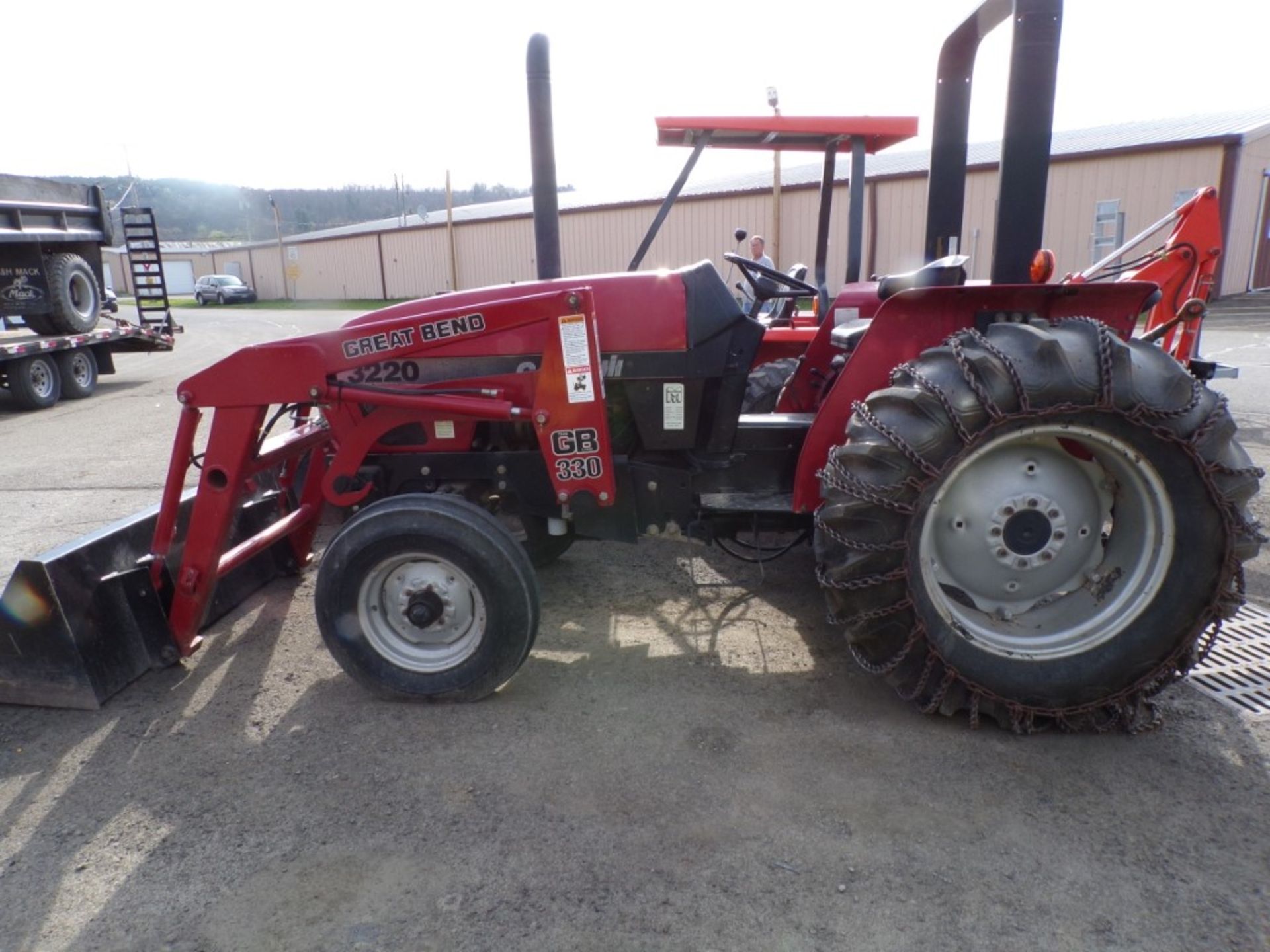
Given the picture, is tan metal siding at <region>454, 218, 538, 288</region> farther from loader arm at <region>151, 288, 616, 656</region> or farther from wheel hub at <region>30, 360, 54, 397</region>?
loader arm at <region>151, 288, 616, 656</region>

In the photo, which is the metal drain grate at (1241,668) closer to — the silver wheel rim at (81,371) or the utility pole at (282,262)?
the silver wheel rim at (81,371)

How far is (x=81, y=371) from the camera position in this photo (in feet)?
37.6

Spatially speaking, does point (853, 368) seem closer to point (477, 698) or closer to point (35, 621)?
point (477, 698)

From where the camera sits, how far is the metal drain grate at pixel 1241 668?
293 cm

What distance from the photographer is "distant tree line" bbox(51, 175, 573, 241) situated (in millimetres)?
76250

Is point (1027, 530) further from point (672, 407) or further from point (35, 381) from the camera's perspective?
point (35, 381)

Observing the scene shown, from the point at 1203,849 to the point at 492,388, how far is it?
2.46 m

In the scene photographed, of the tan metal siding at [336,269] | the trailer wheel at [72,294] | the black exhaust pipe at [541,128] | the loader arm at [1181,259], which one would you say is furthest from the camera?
the tan metal siding at [336,269]

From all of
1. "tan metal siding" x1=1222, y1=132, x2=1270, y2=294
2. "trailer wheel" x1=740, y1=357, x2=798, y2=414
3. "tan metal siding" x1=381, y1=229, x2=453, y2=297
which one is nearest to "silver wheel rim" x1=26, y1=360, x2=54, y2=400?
"trailer wheel" x1=740, y1=357, x2=798, y2=414

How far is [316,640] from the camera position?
3.62 metres

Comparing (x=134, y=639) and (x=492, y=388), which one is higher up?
(x=492, y=388)

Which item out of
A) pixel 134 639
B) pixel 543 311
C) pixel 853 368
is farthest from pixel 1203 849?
pixel 134 639

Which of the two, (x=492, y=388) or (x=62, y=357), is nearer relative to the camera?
(x=492, y=388)

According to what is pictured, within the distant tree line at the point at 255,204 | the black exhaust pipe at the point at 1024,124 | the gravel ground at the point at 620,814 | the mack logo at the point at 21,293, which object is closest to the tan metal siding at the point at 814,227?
the black exhaust pipe at the point at 1024,124
